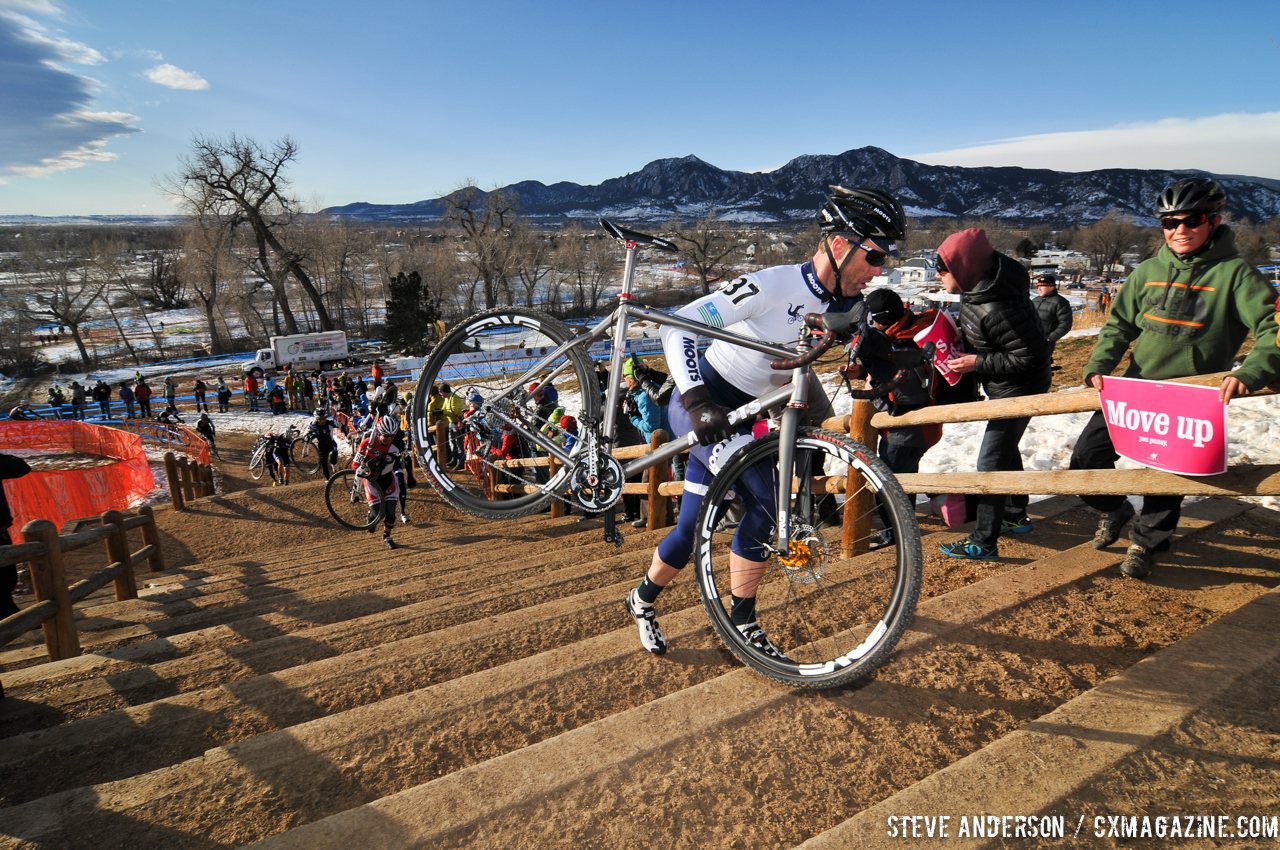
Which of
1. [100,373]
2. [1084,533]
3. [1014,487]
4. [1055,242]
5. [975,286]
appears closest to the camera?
[1014,487]

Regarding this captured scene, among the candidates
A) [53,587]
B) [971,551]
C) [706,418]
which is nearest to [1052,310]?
[971,551]

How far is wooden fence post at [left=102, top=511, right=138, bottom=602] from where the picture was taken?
673cm

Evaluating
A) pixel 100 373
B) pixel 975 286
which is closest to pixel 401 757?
pixel 975 286

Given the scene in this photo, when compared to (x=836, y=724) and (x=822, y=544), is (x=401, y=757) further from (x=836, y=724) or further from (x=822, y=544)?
(x=822, y=544)

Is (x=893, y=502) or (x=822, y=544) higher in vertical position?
(x=893, y=502)

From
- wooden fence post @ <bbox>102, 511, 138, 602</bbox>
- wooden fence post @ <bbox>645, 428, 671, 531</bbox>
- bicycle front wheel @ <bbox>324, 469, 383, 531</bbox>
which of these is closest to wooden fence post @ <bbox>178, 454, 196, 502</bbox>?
bicycle front wheel @ <bbox>324, 469, 383, 531</bbox>

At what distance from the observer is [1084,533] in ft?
17.1

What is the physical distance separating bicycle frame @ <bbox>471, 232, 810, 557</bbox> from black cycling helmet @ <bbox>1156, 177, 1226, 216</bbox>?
2706 mm

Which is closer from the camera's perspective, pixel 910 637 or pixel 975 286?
pixel 910 637

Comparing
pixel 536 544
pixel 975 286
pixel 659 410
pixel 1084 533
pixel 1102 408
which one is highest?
pixel 975 286

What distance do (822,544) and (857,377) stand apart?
89 cm

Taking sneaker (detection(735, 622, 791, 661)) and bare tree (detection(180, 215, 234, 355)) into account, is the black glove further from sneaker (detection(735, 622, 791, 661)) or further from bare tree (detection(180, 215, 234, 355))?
bare tree (detection(180, 215, 234, 355))

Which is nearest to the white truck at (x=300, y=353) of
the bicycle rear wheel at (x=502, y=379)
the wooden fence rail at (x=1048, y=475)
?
the bicycle rear wheel at (x=502, y=379)

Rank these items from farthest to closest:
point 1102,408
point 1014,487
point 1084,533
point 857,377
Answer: point 1084,533 < point 1014,487 < point 1102,408 < point 857,377
